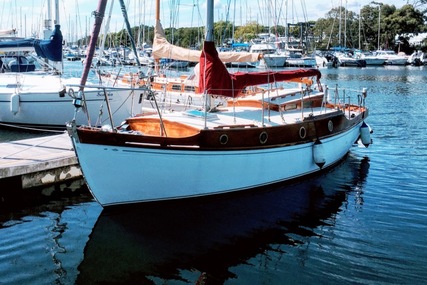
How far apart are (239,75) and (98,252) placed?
618 centimetres

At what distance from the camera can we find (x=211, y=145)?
38.1 feet

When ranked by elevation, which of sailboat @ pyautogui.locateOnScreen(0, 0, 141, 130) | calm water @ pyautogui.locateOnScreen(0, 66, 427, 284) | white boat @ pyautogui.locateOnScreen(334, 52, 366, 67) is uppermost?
white boat @ pyautogui.locateOnScreen(334, 52, 366, 67)

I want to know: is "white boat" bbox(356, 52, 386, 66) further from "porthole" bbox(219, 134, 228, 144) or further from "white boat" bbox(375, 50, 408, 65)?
"porthole" bbox(219, 134, 228, 144)

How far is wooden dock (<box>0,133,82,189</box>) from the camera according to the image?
12.8 m

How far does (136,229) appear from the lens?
10.9 meters

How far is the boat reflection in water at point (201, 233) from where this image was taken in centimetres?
917

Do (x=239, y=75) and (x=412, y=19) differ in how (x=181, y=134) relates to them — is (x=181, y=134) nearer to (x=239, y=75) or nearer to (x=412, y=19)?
(x=239, y=75)

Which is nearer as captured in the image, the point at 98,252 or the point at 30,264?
the point at 30,264

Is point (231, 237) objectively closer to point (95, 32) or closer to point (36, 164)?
point (36, 164)

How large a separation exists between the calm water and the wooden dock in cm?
31

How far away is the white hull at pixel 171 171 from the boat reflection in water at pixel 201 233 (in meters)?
0.39

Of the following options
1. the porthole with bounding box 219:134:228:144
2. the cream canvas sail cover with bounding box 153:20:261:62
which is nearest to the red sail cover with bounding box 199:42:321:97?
the porthole with bounding box 219:134:228:144

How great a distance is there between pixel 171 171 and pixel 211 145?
3.73ft

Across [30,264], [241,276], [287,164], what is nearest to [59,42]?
[287,164]
